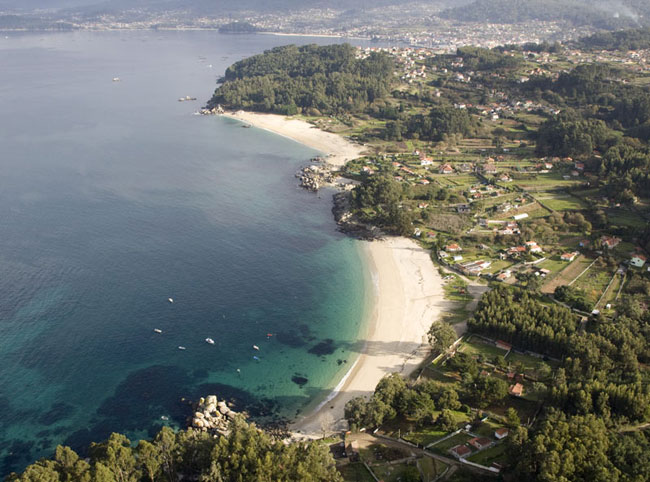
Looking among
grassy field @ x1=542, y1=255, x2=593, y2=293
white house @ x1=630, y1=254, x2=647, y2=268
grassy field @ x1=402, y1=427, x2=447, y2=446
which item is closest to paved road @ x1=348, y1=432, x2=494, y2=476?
grassy field @ x1=402, y1=427, x2=447, y2=446

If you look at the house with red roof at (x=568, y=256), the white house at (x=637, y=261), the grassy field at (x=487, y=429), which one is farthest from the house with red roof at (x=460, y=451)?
the white house at (x=637, y=261)

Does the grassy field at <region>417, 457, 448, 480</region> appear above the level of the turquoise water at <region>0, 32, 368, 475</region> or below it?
above

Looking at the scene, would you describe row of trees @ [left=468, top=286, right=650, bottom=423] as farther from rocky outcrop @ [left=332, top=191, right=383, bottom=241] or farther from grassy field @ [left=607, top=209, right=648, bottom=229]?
grassy field @ [left=607, top=209, right=648, bottom=229]

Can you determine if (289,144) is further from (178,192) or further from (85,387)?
(85,387)

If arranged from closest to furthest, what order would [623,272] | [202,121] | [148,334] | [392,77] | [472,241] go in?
1. [148,334]
2. [623,272]
3. [472,241]
4. [202,121]
5. [392,77]

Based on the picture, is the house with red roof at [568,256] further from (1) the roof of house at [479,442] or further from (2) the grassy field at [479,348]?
(1) the roof of house at [479,442]

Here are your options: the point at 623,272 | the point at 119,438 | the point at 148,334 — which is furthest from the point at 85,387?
the point at 623,272

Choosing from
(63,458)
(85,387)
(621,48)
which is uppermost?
(621,48)
